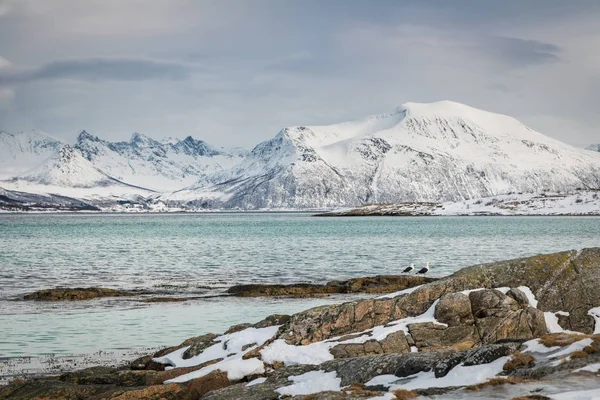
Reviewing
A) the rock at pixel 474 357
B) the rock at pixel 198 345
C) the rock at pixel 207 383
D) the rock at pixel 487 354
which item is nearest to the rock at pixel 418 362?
the rock at pixel 474 357

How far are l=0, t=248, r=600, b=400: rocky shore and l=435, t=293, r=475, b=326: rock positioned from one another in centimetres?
3

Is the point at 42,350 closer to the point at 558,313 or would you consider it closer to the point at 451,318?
the point at 451,318

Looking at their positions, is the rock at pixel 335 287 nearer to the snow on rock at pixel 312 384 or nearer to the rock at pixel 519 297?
the rock at pixel 519 297

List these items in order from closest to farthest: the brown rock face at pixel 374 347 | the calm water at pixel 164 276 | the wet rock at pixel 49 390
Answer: the wet rock at pixel 49 390 < the brown rock face at pixel 374 347 < the calm water at pixel 164 276

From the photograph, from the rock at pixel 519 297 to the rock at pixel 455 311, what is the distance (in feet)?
5.62

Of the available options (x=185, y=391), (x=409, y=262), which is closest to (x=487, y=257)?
(x=409, y=262)

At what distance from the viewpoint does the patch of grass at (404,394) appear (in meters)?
14.2

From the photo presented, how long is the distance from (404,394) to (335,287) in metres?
37.5

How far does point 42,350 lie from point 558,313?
2152cm

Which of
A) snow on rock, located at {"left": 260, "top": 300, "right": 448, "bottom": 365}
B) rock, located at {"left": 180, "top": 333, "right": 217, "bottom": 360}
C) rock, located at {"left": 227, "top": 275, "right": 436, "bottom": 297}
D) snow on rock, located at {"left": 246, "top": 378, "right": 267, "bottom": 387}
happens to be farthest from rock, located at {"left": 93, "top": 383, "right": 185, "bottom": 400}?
rock, located at {"left": 227, "top": 275, "right": 436, "bottom": 297}

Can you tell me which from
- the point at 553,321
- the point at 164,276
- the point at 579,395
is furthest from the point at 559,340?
the point at 164,276

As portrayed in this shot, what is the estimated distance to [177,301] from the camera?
45.9 metres

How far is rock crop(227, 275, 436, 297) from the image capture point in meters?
49.7

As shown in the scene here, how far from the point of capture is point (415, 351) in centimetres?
2047
